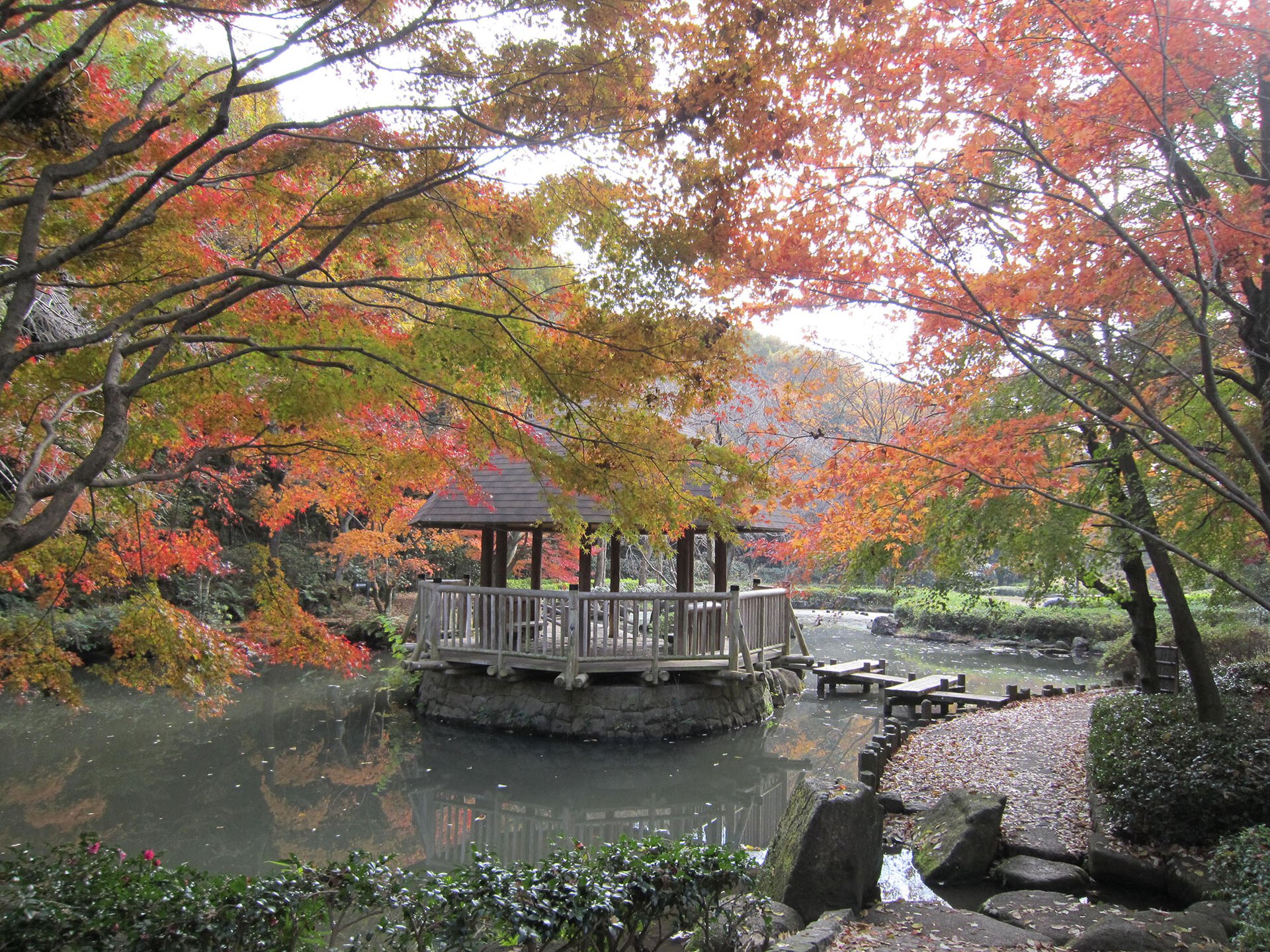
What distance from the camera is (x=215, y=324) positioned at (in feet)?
15.8

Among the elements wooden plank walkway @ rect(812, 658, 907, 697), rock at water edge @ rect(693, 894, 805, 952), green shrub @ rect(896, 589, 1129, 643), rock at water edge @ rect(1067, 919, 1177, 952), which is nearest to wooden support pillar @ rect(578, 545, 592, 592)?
wooden plank walkway @ rect(812, 658, 907, 697)

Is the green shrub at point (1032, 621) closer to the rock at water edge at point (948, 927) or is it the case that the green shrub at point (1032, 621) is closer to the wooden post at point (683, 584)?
the wooden post at point (683, 584)

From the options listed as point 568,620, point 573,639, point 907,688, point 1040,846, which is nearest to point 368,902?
point 1040,846

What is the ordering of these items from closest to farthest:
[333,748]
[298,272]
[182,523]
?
[298,272] → [333,748] → [182,523]

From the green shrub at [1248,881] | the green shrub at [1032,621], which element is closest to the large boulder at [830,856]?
the green shrub at [1248,881]

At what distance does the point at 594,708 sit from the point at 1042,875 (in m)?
6.07

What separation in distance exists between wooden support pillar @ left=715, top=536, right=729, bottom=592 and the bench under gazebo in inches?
0.9

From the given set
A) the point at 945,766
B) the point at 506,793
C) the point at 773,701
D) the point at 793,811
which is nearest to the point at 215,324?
the point at 793,811

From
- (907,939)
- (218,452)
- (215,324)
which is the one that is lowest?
(907,939)

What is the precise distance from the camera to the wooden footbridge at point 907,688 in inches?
489

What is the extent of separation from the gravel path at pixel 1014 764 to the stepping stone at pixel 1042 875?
1.47ft

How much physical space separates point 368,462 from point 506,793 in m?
4.70

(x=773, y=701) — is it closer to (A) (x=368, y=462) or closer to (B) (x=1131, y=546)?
(B) (x=1131, y=546)

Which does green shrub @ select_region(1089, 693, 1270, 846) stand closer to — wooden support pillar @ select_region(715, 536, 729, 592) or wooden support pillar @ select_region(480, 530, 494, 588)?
wooden support pillar @ select_region(715, 536, 729, 592)
